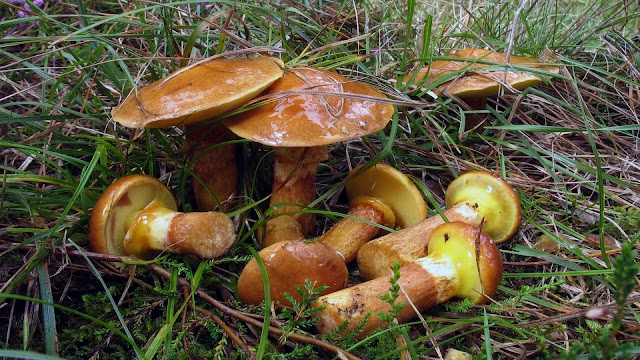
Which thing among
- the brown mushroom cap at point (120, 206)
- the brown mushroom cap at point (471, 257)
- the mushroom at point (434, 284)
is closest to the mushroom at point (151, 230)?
the brown mushroom cap at point (120, 206)

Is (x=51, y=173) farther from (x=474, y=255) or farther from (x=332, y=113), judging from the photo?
(x=474, y=255)

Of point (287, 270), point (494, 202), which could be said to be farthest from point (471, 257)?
point (287, 270)

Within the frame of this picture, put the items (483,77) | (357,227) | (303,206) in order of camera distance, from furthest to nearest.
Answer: (483,77) → (357,227) → (303,206)

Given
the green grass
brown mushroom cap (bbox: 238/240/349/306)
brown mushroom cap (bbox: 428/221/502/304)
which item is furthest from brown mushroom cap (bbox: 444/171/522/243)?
brown mushroom cap (bbox: 238/240/349/306)

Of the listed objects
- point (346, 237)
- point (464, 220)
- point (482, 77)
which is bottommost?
point (346, 237)

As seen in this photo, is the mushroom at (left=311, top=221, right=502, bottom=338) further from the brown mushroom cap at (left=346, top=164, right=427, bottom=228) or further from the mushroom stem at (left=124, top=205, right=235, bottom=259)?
the mushroom stem at (left=124, top=205, right=235, bottom=259)

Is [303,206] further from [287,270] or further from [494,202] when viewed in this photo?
[494,202]

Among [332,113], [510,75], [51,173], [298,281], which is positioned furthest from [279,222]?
[510,75]
